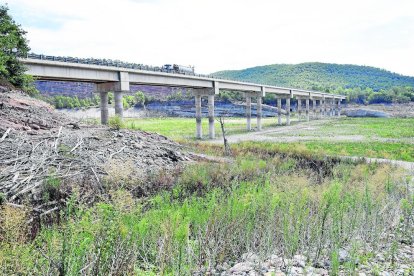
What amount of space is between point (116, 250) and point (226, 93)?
132550 mm

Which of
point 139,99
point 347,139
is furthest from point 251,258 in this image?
point 139,99

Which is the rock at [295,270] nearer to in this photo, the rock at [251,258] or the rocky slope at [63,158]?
the rock at [251,258]

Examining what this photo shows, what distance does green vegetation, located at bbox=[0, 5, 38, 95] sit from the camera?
2708cm

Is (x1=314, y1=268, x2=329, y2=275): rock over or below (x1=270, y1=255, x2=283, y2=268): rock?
below

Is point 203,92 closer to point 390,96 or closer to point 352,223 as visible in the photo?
point 352,223

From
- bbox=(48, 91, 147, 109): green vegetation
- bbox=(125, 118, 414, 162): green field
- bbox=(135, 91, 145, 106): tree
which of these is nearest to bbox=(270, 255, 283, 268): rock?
bbox=(125, 118, 414, 162): green field

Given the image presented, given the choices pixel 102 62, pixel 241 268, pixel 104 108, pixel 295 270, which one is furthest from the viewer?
pixel 104 108

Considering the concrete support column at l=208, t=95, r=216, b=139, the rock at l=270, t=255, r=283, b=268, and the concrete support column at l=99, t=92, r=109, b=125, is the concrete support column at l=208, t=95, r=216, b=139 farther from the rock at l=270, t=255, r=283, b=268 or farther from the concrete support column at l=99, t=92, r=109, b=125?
the rock at l=270, t=255, r=283, b=268

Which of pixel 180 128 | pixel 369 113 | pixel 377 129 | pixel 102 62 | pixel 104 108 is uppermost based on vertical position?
pixel 102 62

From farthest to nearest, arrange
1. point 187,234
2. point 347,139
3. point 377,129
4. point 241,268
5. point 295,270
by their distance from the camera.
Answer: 1. point 377,129
2. point 347,139
3. point 241,268
4. point 295,270
5. point 187,234

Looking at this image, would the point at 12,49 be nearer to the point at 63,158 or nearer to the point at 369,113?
the point at 63,158

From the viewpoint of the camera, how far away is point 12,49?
27953 mm

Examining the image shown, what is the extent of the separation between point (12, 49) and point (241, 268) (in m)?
27.1

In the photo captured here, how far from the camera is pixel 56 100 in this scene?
139875 millimetres
